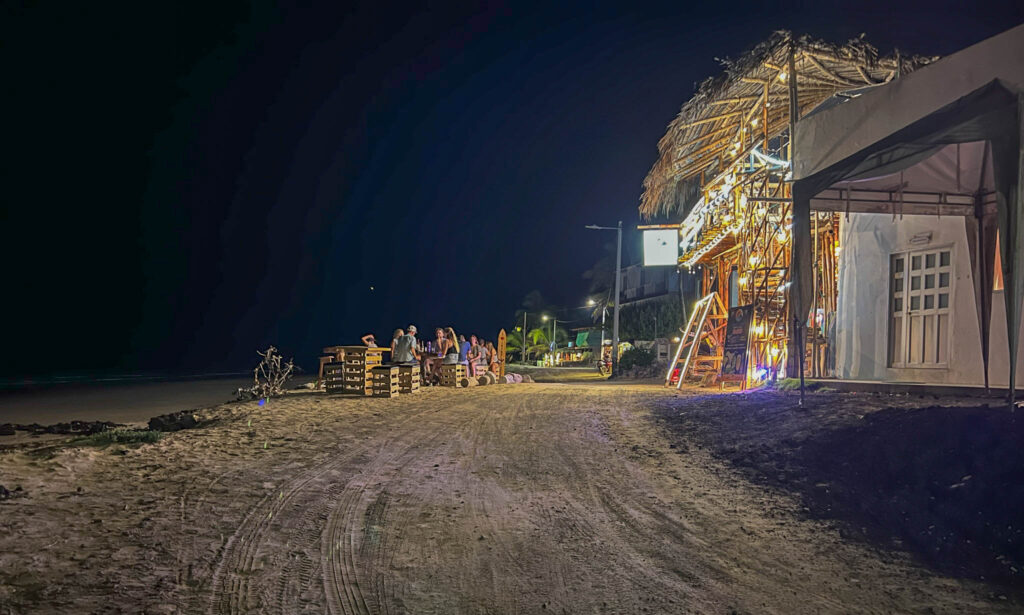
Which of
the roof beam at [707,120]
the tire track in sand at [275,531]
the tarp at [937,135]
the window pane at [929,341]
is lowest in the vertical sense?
the tire track in sand at [275,531]

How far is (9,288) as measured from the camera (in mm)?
60688

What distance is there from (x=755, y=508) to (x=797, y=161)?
4.62m

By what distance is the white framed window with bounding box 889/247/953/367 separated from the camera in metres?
9.33

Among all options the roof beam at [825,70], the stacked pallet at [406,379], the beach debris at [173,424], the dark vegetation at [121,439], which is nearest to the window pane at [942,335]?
the roof beam at [825,70]

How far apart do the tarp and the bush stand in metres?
16.7

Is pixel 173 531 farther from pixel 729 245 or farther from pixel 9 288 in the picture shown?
pixel 9 288

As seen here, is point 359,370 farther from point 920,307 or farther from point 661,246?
point 661,246

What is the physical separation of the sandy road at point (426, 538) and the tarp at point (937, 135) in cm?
243

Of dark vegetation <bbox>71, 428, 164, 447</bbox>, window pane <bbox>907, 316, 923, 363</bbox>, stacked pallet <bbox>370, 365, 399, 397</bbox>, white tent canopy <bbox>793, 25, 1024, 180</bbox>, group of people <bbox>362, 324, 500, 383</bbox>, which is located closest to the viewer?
white tent canopy <bbox>793, 25, 1024, 180</bbox>

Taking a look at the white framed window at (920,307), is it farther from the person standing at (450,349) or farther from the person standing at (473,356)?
the person standing at (473,356)

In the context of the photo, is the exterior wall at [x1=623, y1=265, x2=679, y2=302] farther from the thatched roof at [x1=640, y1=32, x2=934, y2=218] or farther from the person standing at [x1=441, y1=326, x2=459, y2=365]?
the person standing at [x1=441, y1=326, x2=459, y2=365]

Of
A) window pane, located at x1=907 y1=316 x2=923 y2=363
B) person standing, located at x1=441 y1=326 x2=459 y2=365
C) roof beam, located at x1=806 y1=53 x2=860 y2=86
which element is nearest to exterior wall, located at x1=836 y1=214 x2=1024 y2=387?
window pane, located at x1=907 y1=316 x2=923 y2=363

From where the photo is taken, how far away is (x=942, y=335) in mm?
9328

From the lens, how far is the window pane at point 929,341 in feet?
31.0
